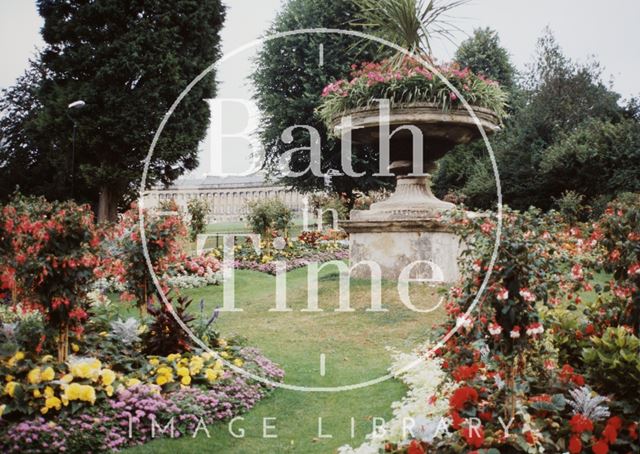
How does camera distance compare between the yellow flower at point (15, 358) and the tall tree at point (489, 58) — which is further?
the tall tree at point (489, 58)

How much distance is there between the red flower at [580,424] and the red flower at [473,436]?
524 millimetres

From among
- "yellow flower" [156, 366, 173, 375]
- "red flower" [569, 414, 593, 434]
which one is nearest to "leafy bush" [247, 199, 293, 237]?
"yellow flower" [156, 366, 173, 375]

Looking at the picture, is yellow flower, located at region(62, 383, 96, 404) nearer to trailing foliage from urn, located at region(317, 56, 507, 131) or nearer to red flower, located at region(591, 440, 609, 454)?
red flower, located at region(591, 440, 609, 454)

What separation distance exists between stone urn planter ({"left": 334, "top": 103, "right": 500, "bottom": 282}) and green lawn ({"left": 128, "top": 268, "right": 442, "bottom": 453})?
16.5 inches

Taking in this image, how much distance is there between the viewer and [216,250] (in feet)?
47.4

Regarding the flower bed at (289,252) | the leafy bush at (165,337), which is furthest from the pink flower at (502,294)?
the flower bed at (289,252)

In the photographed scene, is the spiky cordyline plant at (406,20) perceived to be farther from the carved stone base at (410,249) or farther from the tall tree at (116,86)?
the tall tree at (116,86)

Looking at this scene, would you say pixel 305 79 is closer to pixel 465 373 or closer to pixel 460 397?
pixel 465 373

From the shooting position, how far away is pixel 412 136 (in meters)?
8.98

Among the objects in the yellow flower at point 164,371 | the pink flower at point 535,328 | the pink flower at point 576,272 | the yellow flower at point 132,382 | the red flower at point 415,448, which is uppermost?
the pink flower at point 576,272

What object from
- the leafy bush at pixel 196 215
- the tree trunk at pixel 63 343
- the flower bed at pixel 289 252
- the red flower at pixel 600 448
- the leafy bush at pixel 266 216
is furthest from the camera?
the leafy bush at pixel 196 215

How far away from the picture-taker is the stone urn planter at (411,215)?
27.8 ft

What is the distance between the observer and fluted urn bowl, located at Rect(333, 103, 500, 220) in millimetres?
8508

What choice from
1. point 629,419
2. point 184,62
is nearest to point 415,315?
point 629,419
